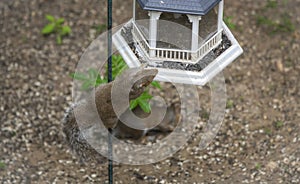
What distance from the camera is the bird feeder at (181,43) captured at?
4.20 metres

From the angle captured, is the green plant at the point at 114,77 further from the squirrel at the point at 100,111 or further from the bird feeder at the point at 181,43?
the bird feeder at the point at 181,43

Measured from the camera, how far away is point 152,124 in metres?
5.53

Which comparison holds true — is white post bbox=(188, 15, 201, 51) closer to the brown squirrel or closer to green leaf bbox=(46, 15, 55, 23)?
the brown squirrel

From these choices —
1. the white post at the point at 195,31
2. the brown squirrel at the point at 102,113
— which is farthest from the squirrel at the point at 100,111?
the white post at the point at 195,31

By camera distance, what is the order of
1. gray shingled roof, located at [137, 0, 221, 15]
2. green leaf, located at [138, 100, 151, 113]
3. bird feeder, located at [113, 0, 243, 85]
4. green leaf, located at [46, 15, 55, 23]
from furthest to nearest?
1. green leaf, located at [46, 15, 55, 23]
2. green leaf, located at [138, 100, 151, 113]
3. bird feeder, located at [113, 0, 243, 85]
4. gray shingled roof, located at [137, 0, 221, 15]

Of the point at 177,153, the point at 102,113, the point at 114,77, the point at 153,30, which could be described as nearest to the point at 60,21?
the point at 114,77

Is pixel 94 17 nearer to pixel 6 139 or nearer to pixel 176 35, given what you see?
pixel 6 139

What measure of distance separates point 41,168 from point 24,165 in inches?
5.1

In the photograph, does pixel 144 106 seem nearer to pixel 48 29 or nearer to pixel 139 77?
pixel 139 77

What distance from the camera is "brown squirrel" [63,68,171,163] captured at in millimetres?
4285

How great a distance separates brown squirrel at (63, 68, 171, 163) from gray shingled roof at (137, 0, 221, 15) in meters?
0.36

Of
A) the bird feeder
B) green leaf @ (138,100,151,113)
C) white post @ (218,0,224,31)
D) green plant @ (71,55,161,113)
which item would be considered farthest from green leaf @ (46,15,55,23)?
white post @ (218,0,224,31)

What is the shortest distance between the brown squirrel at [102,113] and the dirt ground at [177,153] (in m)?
0.15

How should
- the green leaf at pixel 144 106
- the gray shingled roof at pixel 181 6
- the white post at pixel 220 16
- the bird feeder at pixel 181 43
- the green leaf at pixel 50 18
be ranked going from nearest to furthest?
the gray shingled roof at pixel 181 6, the bird feeder at pixel 181 43, the white post at pixel 220 16, the green leaf at pixel 144 106, the green leaf at pixel 50 18
